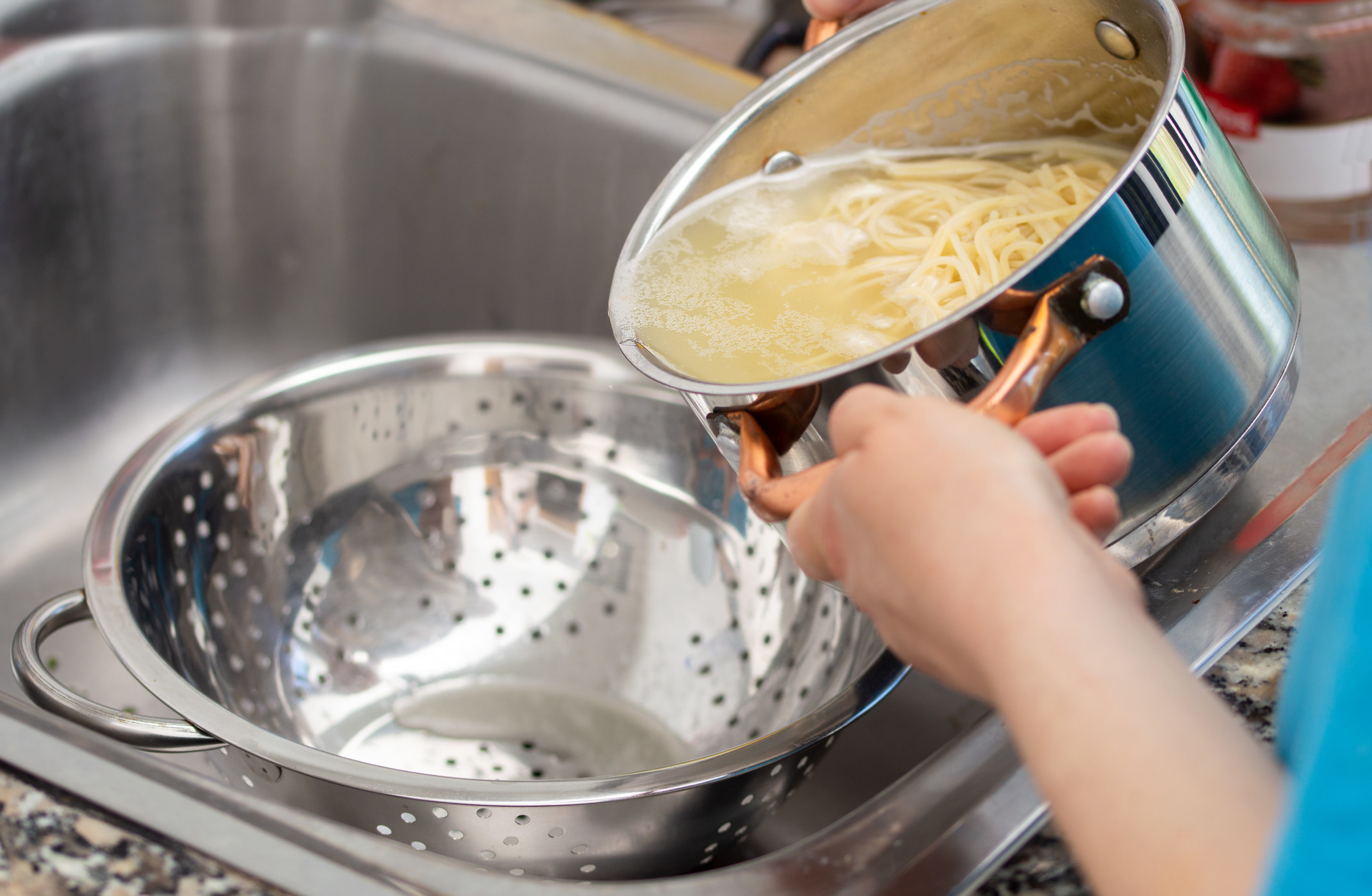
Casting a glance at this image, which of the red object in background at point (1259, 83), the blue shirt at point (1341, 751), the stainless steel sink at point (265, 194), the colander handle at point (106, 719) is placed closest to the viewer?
the blue shirt at point (1341, 751)

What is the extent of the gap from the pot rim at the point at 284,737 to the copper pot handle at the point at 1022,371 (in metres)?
0.12

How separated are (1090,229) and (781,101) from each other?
0.77 ft

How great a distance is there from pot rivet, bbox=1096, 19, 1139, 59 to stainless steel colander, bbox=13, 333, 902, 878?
300mm

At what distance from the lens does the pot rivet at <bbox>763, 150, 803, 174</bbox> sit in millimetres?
602

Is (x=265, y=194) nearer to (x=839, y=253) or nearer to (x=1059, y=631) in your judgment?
(x=839, y=253)

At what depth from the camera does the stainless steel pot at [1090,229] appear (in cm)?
41

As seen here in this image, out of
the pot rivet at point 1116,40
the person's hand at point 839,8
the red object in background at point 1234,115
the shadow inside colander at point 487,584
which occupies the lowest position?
the shadow inside colander at point 487,584

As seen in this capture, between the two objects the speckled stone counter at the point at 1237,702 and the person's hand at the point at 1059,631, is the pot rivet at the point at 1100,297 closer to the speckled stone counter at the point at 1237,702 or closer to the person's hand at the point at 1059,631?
the person's hand at the point at 1059,631

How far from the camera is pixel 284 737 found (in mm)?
578

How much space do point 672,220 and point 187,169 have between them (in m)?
0.61

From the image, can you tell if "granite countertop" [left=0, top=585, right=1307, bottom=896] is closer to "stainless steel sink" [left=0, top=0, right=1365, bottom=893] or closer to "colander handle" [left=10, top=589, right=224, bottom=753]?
"colander handle" [left=10, top=589, right=224, bottom=753]

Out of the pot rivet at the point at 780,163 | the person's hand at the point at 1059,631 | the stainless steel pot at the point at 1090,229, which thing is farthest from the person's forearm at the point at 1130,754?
the pot rivet at the point at 780,163

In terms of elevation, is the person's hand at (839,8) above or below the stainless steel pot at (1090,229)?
above

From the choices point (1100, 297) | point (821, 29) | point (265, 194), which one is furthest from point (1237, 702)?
point (265, 194)
